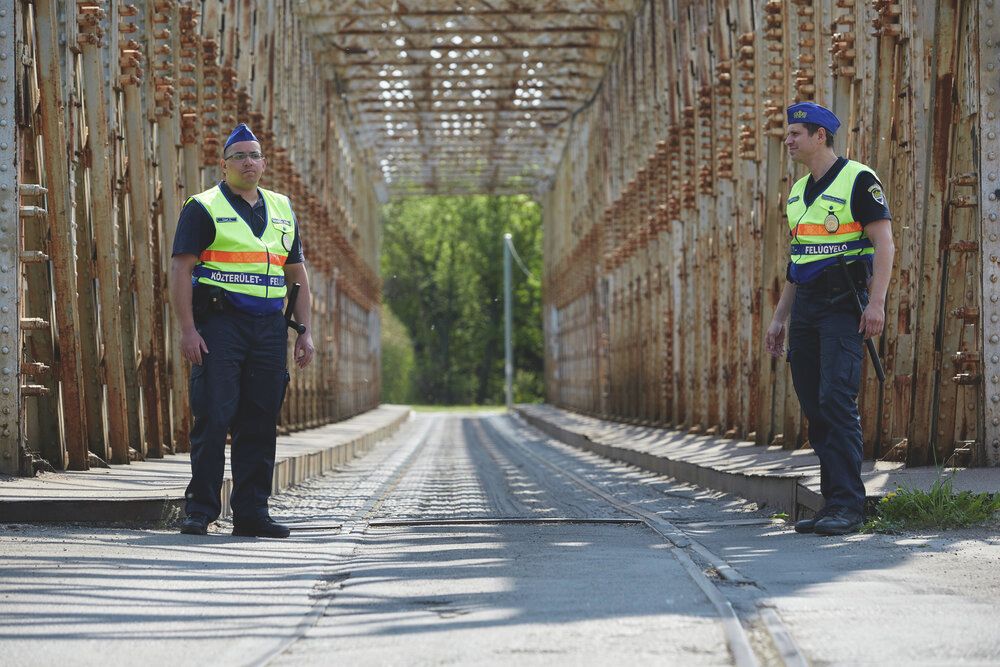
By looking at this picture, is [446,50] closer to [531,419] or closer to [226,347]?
[531,419]

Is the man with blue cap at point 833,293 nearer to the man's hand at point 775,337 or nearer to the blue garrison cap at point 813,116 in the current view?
the blue garrison cap at point 813,116

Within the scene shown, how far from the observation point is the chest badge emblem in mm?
7695

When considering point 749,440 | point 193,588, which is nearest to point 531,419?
point 749,440

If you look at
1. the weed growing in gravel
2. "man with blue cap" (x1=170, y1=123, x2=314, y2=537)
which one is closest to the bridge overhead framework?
the weed growing in gravel

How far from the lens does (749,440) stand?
1570 centimetres

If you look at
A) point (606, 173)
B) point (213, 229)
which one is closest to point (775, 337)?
point (213, 229)

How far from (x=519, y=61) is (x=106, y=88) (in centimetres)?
2220

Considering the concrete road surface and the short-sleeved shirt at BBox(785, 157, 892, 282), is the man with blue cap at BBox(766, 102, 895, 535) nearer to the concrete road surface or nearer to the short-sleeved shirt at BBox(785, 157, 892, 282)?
the short-sleeved shirt at BBox(785, 157, 892, 282)

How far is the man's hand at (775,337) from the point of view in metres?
8.16

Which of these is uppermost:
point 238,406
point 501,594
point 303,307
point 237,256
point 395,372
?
point 237,256

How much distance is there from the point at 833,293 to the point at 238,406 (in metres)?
2.92

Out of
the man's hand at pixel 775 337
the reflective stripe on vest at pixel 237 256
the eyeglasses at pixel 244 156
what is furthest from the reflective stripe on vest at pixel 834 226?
the eyeglasses at pixel 244 156

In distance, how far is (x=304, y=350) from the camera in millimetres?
8078

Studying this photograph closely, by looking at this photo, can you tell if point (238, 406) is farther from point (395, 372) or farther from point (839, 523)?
point (395, 372)
